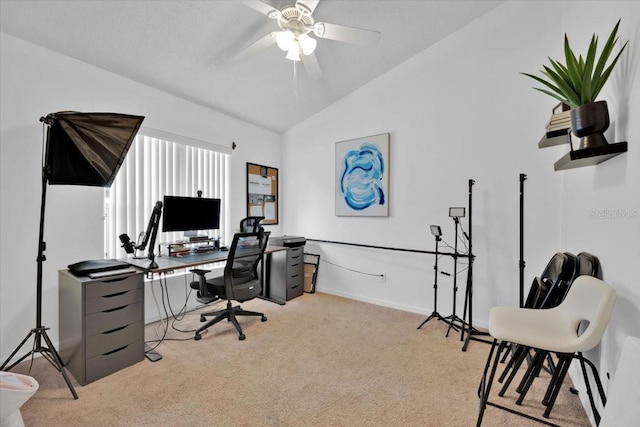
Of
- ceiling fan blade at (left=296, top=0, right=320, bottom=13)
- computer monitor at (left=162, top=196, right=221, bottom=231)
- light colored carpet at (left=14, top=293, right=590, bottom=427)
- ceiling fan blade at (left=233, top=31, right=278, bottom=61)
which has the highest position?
ceiling fan blade at (left=296, top=0, right=320, bottom=13)

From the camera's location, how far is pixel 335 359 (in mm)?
2340

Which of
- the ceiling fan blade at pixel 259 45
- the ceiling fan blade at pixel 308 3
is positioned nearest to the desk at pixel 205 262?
the ceiling fan blade at pixel 259 45

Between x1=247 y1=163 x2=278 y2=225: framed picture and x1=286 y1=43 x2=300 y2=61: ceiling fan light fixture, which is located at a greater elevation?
x1=286 y1=43 x2=300 y2=61: ceiling fan light fixture

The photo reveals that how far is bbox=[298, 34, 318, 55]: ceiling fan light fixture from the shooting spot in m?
2.19

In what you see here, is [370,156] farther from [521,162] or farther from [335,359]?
[335,359]

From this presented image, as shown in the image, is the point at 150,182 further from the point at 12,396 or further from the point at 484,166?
the point at 484,166

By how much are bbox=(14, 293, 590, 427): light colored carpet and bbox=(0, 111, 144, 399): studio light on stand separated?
19.7 inches

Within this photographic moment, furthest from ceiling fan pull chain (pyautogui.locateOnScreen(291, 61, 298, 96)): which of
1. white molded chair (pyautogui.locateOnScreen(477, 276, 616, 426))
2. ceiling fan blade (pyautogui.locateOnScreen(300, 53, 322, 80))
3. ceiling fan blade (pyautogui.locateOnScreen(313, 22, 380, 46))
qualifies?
white molded chair (pyautogui.locateOnScreen(477, 276, 616, 426))

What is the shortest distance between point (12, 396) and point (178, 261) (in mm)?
1750

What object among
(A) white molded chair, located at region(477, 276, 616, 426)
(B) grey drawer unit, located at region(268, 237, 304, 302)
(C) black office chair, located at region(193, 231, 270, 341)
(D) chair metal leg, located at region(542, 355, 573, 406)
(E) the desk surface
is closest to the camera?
(A) white molded chair, located at region(477, 276, 616, 426)

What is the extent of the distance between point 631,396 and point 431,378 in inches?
49.0

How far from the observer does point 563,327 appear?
1.61 m

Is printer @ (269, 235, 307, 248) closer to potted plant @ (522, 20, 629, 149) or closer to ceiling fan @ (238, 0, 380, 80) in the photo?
ceiling fan @ (238, 0, 380, 80)

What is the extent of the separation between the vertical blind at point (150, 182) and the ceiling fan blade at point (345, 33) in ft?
6.86
